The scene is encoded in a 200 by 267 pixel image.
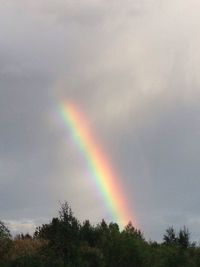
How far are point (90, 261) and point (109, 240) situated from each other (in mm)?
11265

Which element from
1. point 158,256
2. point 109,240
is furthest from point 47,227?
point 158,256

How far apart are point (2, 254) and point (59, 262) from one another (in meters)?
6.56

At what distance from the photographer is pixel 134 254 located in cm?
6525

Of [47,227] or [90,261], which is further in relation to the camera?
[47,227]

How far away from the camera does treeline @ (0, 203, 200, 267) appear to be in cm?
4957

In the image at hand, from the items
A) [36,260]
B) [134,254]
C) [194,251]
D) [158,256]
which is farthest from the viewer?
[194,251]

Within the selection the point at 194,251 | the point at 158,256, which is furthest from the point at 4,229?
the point at 194,251

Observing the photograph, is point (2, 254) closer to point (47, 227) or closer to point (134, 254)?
point (47, 227)

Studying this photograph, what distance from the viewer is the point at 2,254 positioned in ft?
170

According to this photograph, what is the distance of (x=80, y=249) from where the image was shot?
177 feet

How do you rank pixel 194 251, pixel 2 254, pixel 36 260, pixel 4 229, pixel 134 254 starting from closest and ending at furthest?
pixel 36 260 → pixel 2 254 → pixel 4 229 → pixel 134 254 → pixel 194 251

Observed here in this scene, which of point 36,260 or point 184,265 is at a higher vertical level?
point 184,265

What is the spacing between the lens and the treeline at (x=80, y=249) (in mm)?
49572

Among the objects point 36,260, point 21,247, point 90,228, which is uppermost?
point 90,228
